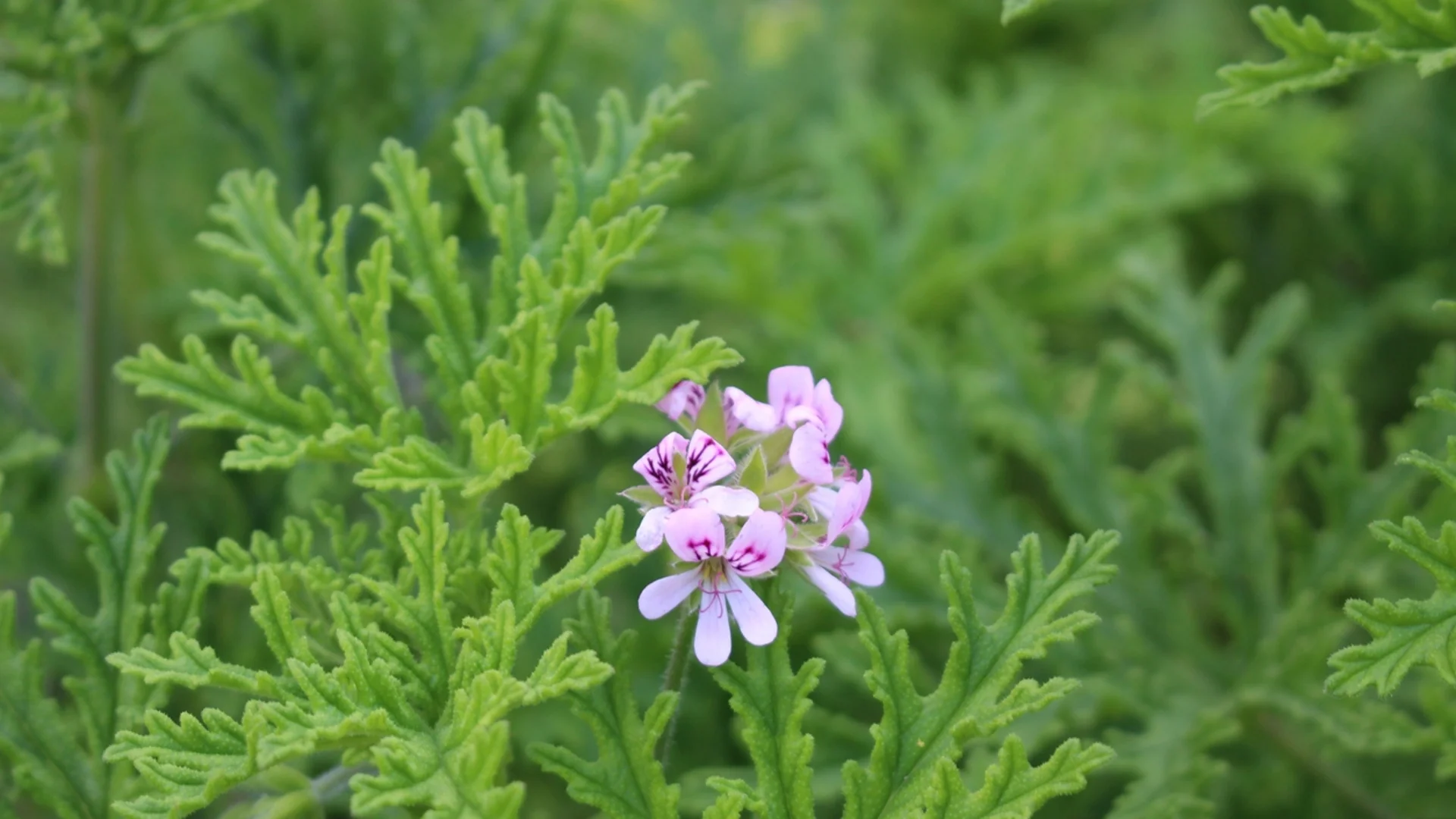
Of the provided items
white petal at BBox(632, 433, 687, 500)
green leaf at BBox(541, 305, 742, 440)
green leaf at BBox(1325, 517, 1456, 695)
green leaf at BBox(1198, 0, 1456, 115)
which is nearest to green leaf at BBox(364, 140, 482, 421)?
green leaf at BBox(541, 305, 742, 440)

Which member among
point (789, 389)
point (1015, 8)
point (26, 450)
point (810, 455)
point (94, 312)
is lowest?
point (810, 455)

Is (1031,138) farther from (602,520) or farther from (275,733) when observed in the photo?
(275,733)

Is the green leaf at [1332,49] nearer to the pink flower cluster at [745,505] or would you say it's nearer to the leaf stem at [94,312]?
the pink flower cluster at [745,505]

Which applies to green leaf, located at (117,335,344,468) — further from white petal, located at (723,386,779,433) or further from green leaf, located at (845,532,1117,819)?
green leaf, located at (845,532,1117,819)

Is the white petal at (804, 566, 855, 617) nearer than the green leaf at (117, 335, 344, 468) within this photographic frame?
Yes

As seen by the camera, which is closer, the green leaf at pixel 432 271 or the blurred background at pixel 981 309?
the green leaf at pixel 432 271

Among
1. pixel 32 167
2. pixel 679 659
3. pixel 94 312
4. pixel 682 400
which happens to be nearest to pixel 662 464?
pixel 682 400

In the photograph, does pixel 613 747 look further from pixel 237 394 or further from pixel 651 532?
pixel 237 394

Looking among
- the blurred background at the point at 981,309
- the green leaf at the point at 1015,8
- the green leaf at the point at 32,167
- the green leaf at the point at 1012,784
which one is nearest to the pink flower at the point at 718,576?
the green leaf at the point at 1012,784
